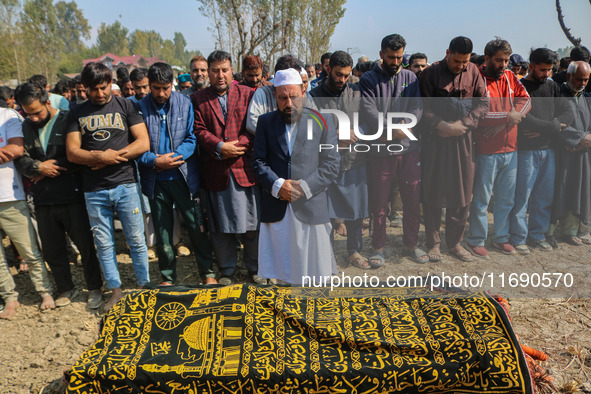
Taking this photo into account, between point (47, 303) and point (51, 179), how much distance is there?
108 cm

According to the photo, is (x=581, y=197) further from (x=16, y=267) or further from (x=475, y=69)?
(x=16, y=267)

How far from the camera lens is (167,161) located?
3.56 meters

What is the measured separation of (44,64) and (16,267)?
26847mm

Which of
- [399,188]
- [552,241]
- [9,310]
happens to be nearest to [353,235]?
[399,188]

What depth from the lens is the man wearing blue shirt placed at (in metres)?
3.61

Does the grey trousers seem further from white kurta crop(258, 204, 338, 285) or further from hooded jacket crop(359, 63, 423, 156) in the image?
hooded jacket crop(359, 63, 423, 156)

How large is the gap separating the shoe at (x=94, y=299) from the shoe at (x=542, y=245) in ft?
13.3

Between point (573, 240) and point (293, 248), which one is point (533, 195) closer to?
point (573, 240)

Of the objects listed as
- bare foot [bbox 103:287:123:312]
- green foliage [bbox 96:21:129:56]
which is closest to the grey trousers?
bare foot [bbox 103:287:123:312]

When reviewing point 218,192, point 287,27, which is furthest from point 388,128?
point 287,27

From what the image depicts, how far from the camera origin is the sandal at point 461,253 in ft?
13.3

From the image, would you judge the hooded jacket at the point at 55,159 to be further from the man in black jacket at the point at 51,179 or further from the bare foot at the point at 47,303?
the bare foot at the point at 47,303

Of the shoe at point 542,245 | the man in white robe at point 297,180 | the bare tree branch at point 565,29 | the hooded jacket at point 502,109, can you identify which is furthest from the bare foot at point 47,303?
the bare tree branch at point 565,29

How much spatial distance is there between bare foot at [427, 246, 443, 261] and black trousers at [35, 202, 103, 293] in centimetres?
302
